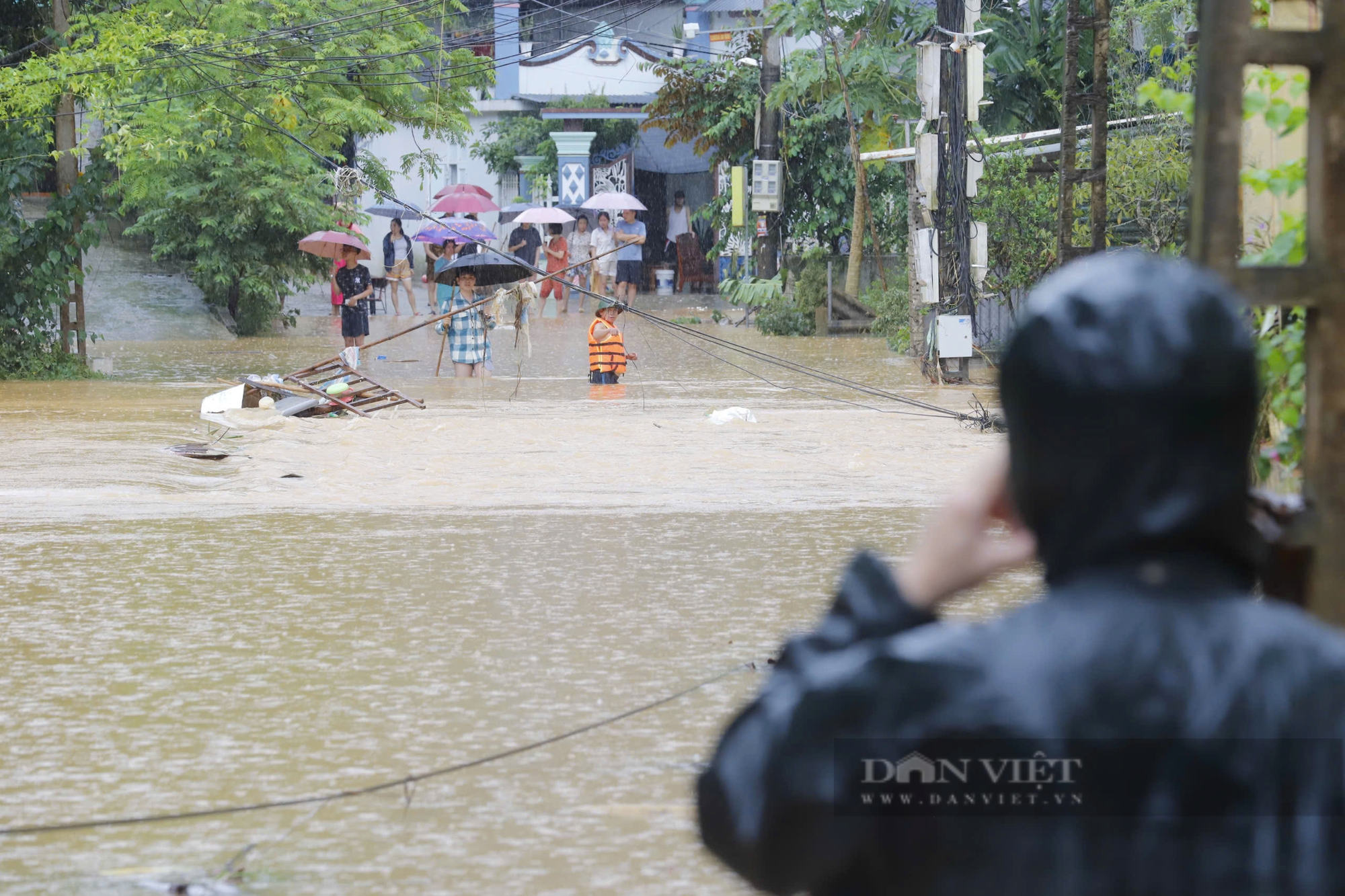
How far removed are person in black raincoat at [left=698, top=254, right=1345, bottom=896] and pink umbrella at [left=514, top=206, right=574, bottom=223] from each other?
26.8m

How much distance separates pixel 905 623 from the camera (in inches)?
54.4

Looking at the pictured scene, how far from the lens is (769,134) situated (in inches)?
1004

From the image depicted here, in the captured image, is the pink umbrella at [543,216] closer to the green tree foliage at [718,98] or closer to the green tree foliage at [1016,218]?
the green tree foliage at [718,98]

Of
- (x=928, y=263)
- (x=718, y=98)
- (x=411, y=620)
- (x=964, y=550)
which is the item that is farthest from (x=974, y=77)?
(x=964, y=550)

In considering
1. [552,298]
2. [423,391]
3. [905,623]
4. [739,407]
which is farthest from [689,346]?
[905,623]

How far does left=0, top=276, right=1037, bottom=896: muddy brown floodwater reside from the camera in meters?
3.95

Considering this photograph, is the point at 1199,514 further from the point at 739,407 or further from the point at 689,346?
the point at 689,346

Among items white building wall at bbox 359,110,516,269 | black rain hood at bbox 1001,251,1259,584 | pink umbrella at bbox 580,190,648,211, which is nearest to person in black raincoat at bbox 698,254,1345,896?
black rain hood at bbox 1001,251,1259,584

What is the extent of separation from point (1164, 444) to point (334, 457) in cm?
1009

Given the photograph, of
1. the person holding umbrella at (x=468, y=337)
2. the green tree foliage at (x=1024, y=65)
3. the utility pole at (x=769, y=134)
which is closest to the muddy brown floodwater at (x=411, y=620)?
the person holding umbrella at (x=468, y=337)

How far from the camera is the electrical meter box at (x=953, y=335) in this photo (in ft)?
53.2

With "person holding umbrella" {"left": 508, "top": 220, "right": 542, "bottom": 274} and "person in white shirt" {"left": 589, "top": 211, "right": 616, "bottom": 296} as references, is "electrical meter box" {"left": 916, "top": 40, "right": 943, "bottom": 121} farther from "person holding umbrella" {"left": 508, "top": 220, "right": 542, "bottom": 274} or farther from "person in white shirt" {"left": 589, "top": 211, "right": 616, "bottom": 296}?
"person holding umbrella" {"left": 508, "top": 220, "right": 542, "bottom": 274}

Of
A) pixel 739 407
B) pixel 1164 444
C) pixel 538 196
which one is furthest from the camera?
pixel 538 196

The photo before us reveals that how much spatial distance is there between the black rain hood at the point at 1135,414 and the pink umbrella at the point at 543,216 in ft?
88.0
